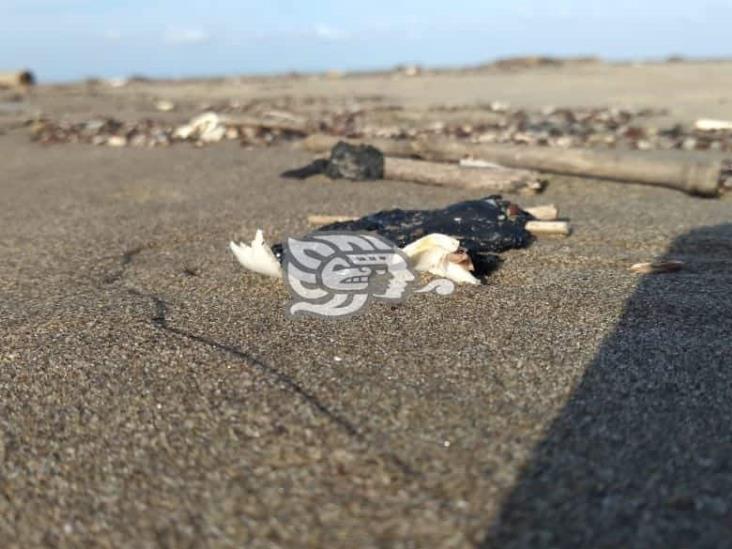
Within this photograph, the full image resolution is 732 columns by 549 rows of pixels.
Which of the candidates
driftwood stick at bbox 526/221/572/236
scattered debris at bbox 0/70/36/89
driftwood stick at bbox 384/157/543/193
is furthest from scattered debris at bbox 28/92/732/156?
scattered debris at bbox 0/70/36/89

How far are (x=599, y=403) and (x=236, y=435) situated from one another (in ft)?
3.37

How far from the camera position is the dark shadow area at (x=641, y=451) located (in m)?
1.42

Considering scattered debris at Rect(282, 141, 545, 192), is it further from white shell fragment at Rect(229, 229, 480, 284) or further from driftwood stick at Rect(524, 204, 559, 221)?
white shell fragment at Rect(229, 229, 480, 284)

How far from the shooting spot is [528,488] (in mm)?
1552

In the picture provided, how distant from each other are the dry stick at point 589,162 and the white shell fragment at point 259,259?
3459mm

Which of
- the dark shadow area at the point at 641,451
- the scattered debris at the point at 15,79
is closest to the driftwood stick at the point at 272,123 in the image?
the dark shadow area at the point at 641,451

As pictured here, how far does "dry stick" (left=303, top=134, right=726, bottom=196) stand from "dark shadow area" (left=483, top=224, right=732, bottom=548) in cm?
287

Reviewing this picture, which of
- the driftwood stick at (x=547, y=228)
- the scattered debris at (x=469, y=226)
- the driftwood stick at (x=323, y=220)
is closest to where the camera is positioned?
the scattered debris at (x=469, y=226)

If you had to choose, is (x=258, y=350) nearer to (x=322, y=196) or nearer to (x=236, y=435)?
(x=236, y=435)

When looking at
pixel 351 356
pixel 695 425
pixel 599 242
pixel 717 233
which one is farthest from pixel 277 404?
pixel 717 233

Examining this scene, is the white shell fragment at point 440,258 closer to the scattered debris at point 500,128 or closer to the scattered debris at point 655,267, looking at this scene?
the scattered debris at point 655,267

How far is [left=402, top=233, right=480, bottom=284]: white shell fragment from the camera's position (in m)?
2.94
